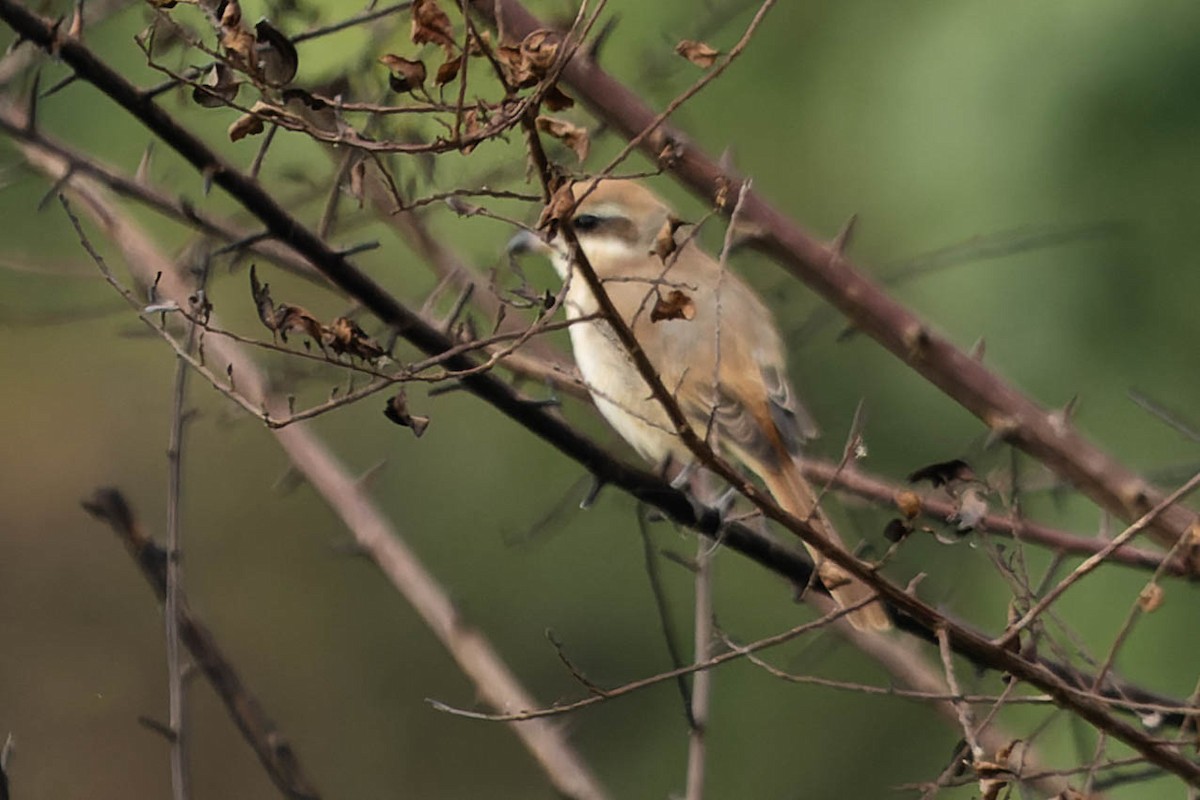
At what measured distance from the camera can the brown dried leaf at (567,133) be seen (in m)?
1.19

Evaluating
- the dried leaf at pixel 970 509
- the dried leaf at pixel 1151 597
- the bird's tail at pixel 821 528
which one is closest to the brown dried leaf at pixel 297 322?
the bird's tail at pixel 821 528

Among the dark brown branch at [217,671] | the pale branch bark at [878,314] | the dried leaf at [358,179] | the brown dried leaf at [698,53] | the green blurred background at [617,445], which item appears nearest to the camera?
the brown dried leaf at [698,53]

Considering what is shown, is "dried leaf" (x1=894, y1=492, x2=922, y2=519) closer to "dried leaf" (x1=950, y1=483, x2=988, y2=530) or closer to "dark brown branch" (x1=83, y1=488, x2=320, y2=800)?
"dried leaf" (x1=950, y1=483, x2=988, y2=530)

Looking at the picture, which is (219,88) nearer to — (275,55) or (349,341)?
(275,55)

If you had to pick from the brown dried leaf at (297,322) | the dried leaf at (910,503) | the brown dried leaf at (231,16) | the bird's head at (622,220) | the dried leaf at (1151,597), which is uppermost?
the bird's head at (622,220)

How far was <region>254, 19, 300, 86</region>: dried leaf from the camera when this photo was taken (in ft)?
4.10

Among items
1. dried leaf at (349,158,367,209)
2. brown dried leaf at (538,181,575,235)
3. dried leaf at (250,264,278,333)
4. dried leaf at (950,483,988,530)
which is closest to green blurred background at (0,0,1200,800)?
dried leaf at (950,483,988,530)

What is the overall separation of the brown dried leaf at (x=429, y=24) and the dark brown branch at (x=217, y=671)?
0.56 m

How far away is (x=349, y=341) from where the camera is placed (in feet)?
4.17

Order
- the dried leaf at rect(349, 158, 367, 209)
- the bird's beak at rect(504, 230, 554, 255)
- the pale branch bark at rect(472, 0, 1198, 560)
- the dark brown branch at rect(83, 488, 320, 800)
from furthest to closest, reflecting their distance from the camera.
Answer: the bird's beak at rect(504, 230, 554, 255), the pale branch bark at rect(472, 0, 1198, 560), the dark brown branch at rect(83, 488, 320, 800), the dried leaf at rect(349, 158, 367, 209)

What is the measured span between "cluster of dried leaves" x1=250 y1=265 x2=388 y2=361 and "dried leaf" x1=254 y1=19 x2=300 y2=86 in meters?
0.15

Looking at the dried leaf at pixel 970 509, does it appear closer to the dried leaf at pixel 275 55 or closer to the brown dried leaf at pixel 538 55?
the brown dried leaf at pixel 538 55

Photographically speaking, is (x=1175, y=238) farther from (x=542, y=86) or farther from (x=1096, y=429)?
(x=542, y=86)

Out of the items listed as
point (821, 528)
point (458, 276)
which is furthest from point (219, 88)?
point (458, 276)
